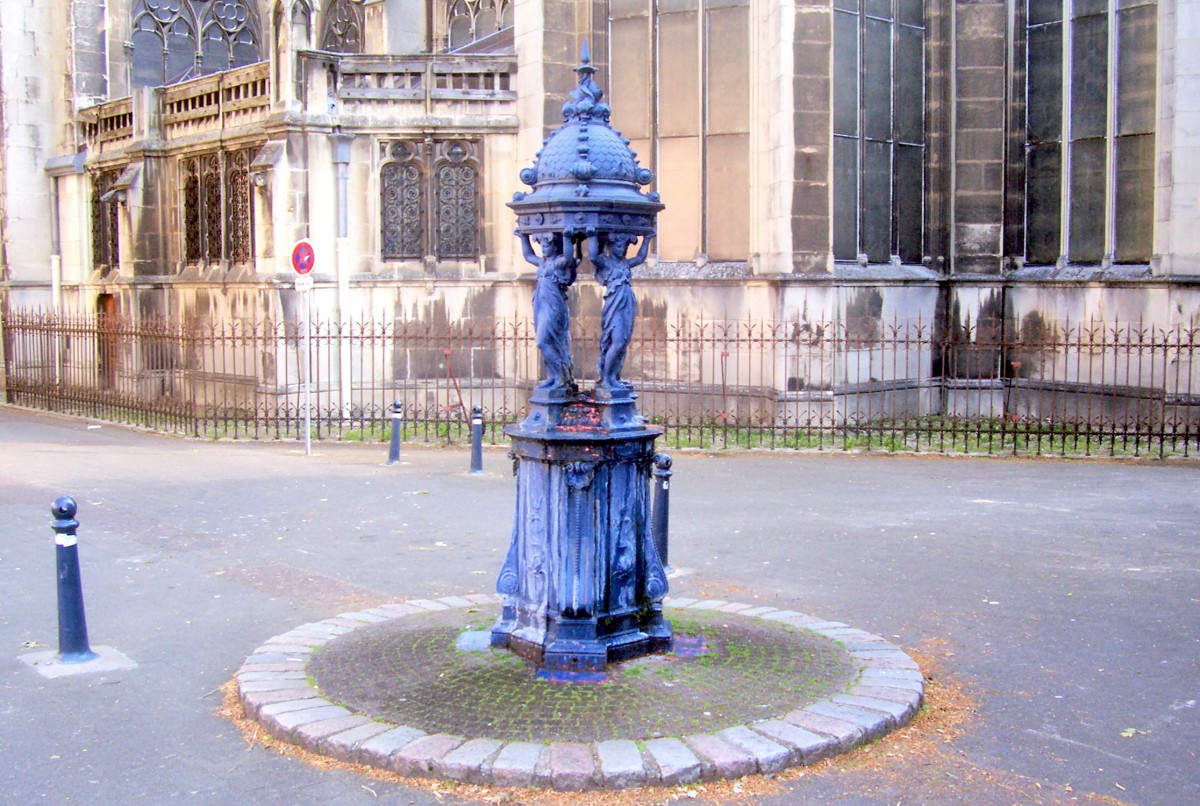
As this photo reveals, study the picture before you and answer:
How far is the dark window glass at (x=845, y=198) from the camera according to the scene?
62.6 ft

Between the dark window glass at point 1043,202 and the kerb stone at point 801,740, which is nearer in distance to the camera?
the kerb stone at point 801,740

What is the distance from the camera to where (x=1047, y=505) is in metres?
12.3

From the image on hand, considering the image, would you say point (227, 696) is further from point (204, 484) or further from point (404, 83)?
point (404, 83)

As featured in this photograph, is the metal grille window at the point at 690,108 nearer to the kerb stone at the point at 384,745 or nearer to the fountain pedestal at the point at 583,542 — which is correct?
the fountain pedestal at the point at 583,542

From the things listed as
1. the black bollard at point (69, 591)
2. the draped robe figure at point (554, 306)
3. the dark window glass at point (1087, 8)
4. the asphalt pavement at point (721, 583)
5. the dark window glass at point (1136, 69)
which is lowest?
the asphalt pavement at point (721, 583)

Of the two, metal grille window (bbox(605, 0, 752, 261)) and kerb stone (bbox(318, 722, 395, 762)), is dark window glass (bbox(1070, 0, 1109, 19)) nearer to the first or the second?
metal grille window (bbox(605, 0, 752, 261))

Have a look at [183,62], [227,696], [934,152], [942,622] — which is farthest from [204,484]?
[183,62]

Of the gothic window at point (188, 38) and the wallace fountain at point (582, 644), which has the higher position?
the gothic window at point (188, 38)

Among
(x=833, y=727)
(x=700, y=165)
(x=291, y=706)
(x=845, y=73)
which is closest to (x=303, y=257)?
(x=700, y=165)

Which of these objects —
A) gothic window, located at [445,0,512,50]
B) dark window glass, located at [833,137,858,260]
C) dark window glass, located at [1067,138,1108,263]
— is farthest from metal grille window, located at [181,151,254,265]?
dark window glass, located at [1067,138,1108,263]

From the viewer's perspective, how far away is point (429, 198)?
20.5 meters

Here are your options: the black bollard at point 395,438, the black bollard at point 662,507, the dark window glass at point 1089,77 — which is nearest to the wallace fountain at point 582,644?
the black bollard at point 662,507

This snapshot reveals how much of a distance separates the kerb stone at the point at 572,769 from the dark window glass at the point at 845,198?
577 inches

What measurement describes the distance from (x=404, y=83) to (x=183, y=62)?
33.9 ft
